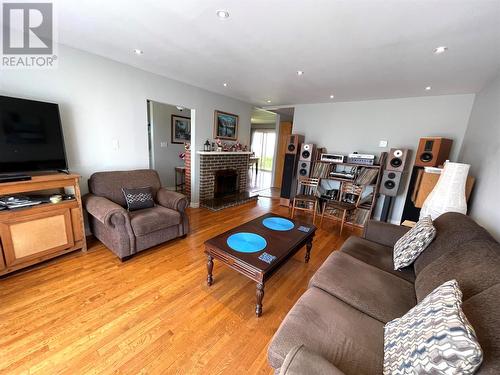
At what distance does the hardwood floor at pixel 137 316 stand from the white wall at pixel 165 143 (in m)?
2.63

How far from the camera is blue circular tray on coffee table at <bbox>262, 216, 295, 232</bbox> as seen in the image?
2.19 m

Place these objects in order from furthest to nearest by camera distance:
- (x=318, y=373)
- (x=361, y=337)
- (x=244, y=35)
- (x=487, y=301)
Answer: (x=244, y=35)
(x=361, y=337)
(x=487, y=301)
(x=318, y=373)

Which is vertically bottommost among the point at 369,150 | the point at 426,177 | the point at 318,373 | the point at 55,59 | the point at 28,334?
the point at 28,334

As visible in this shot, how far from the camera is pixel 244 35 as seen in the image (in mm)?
1766

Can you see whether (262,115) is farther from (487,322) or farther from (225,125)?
(487,322)

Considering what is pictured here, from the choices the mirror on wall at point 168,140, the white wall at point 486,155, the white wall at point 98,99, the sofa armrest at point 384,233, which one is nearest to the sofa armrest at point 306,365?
the sofa armrest at point 384,233

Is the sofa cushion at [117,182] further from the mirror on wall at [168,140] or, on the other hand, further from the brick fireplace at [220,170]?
the mirror on wall at [168,140]

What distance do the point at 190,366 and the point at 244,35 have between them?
2.43m

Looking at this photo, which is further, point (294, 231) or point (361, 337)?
point (294, 231)

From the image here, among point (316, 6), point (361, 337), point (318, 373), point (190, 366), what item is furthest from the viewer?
point (316, 6)

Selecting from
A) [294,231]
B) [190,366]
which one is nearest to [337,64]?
[294,231]

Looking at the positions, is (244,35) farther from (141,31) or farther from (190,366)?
(190,366)

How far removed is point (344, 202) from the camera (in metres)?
3.55

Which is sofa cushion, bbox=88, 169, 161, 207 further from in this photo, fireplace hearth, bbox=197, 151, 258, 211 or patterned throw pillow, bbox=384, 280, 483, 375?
patterned throw pillow, bbox=384, 280, 483, 375
